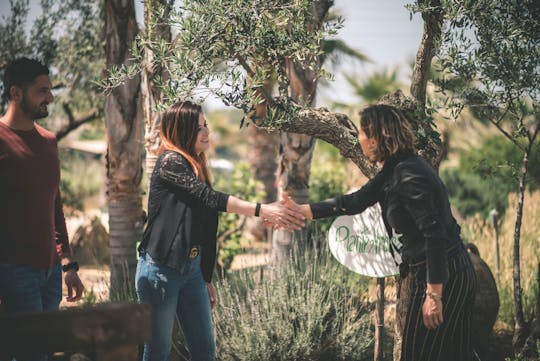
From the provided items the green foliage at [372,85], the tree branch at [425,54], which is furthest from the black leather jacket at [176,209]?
the green foliage at [372,85]

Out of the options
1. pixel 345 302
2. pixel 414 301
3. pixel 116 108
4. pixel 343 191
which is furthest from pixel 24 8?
pixel 414 301

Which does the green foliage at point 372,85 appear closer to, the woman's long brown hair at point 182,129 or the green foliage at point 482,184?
the green foliage at point 482,184

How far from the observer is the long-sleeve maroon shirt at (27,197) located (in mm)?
3055

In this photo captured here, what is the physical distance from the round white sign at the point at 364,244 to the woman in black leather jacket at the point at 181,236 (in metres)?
1.32

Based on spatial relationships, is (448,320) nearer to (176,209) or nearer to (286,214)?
(286,214)

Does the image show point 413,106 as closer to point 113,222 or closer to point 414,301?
point 414,301

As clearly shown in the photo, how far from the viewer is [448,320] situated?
3.03m

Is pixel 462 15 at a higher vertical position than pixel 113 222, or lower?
higher

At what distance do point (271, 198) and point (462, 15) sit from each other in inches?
412

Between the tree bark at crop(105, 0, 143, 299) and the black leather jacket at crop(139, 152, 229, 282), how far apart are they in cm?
281

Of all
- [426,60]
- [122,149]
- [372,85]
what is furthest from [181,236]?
[372,85]

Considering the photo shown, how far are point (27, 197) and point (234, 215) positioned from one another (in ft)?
18.4

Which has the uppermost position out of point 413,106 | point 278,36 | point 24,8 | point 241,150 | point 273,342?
point 241,150

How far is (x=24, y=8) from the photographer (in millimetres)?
9219
